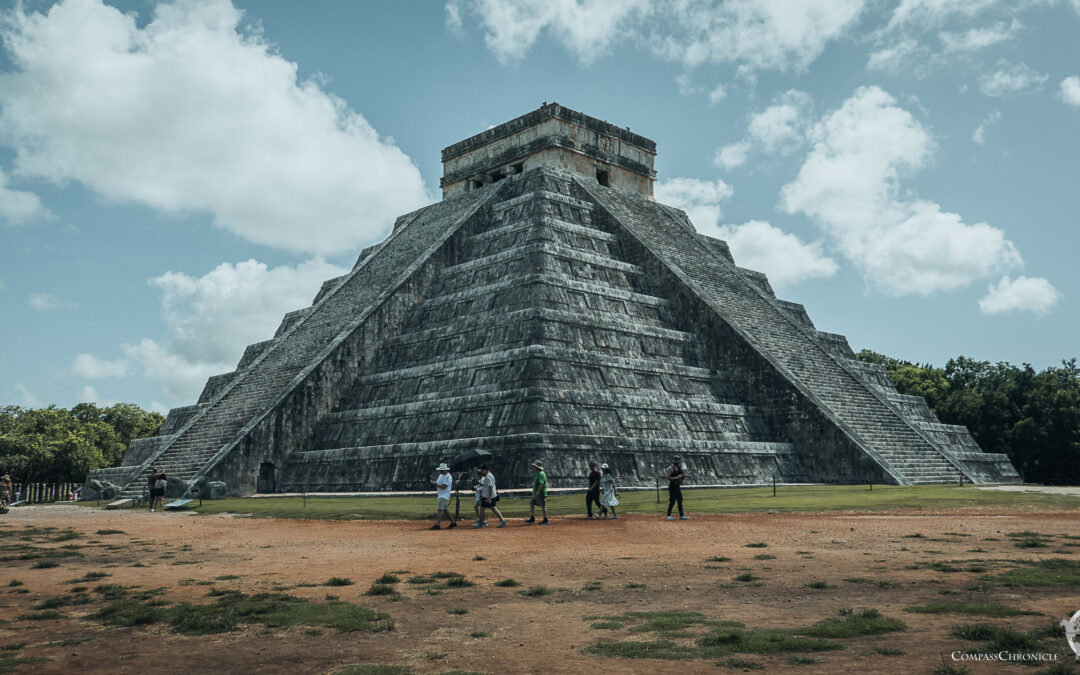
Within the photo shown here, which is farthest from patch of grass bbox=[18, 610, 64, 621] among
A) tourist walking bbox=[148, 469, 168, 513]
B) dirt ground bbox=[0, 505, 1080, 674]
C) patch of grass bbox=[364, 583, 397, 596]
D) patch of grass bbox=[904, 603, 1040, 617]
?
tourist walking bbox=[148, 469, 168, 513]

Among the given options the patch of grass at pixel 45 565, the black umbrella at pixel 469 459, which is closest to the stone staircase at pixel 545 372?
the black umbrella at pixel 469 459

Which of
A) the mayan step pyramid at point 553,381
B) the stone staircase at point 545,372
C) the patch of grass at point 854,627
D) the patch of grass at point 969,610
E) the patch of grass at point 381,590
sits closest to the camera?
the patch of grass at point 854,627

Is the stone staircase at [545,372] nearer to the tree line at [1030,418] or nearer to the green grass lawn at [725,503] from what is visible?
the green grass lawn at [725,503]

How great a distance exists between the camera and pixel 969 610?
24.9 feet

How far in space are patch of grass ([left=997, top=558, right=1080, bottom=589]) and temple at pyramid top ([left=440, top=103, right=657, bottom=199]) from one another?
31254 mm

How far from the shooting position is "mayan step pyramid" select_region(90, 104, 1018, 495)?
2520cm

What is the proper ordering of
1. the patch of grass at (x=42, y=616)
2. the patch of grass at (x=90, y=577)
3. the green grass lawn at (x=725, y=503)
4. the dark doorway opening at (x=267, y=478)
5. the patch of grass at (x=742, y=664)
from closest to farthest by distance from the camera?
the patch of grass at (x=742, y=664)
the patch of grass at (x=42, y=616)
the patch of grass at (x=90, y=577)
the green grass lawn at (x=725, y=503)
the dark doorway opening at (x=267, y=478)

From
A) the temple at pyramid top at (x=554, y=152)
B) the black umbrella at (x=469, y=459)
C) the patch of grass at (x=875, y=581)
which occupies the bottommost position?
the patch of grass at (x=875, y=581)

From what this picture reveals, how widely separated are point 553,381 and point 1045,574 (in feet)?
54.2

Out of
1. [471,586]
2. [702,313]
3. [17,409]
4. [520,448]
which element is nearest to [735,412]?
[702,313]

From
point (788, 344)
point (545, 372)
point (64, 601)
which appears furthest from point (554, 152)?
point (64, 601)

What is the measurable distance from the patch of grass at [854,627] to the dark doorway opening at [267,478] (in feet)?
78.5

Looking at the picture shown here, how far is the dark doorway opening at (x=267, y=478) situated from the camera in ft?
92.6

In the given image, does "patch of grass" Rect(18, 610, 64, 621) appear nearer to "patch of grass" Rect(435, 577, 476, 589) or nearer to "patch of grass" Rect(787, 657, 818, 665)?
"patch of grass" Rect(435, 577, 476, 589)
